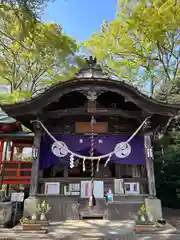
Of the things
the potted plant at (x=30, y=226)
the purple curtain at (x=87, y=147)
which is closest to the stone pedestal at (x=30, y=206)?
the potted plant at (x=30, y=226)

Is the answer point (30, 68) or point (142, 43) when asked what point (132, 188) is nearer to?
point (142, 43)

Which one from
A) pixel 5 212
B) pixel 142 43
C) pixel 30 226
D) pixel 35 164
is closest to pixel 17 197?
pixel 5 212

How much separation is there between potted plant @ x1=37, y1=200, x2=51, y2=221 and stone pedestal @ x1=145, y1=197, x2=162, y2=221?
10.7 ft

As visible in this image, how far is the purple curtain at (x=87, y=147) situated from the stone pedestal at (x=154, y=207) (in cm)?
134

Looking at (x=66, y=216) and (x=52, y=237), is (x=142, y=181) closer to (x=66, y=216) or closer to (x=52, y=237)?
(x=66, y=216)

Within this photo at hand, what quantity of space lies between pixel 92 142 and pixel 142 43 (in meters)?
10.4

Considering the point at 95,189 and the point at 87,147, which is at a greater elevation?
the point at 87,147

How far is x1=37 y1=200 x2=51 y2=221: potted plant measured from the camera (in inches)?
233

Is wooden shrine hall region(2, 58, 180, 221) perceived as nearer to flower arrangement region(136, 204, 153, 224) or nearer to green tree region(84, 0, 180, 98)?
flower arrangement region(136, 204, 153, 224)

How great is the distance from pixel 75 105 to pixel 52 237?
16.4 ft

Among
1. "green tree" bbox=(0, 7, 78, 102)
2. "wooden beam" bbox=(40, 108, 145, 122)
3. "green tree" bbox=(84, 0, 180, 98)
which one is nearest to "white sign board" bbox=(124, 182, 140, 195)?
"wooden beam" bbox=(40, 108, 145, 122)

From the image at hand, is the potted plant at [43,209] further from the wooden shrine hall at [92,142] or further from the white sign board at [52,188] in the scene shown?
the white sign board at [52,188]

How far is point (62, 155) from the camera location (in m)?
7.07

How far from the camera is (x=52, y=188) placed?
7098mm
